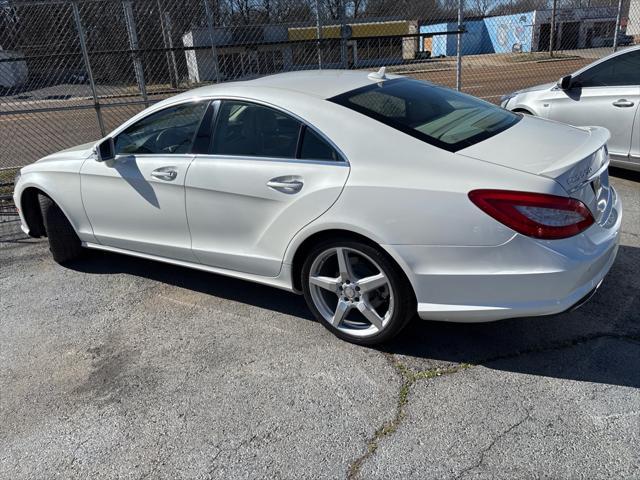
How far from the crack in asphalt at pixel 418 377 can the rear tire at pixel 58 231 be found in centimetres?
309

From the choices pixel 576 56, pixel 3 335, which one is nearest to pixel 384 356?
pixel 3 335

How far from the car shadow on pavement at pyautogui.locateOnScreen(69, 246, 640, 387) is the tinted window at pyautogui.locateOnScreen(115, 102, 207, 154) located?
129 cm

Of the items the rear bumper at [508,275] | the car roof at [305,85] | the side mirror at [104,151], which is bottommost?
the rear bumper at [508,275]

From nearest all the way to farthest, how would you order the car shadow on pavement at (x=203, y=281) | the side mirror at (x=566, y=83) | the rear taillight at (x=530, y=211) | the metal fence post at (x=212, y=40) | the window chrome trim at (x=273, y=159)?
1. the rear taillight at (x=530, y=211)
2. the window chrome trim at (x=273, y=159)
3. the car shadow on pavement at (x=203, y=281)
4. the side mirror at (x=566, y=83)
5. the metal fence post at (x=212, y=40)

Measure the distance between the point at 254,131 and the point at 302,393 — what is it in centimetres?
168

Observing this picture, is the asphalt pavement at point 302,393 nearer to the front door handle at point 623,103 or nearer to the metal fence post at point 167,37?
the front door handle at point 623,103

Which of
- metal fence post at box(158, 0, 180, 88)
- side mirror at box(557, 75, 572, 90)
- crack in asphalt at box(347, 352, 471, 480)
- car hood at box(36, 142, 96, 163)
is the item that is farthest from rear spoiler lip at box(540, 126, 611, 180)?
metal fence post at box(158, 0, 180, 88)

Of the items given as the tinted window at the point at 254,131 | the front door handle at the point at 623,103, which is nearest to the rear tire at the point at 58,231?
the tinted window at the point at 254,131

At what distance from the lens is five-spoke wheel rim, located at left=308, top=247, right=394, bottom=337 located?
3135 mm

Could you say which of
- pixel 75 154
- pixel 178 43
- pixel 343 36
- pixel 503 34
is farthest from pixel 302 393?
pixel 503 34

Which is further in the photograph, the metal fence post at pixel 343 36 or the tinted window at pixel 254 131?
the metal fence post at pixel 343 36

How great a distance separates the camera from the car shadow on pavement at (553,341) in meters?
2.98

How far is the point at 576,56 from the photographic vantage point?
555 inches

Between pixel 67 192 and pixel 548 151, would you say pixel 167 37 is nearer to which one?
pixel 67 192
